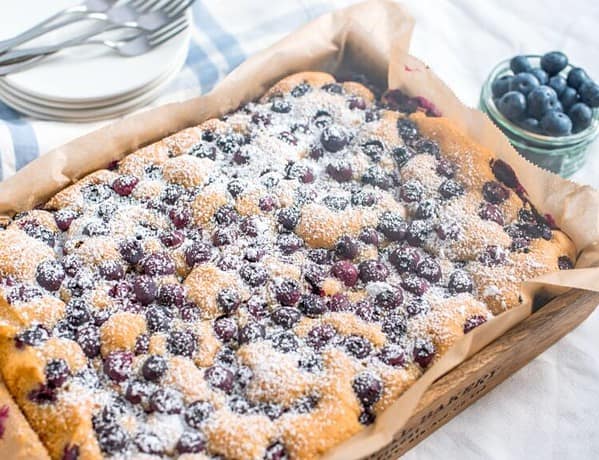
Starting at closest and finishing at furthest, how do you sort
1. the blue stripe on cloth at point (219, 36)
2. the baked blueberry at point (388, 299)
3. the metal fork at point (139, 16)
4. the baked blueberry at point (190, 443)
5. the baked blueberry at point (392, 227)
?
1. the baked blueberry at point (190, 443)
2. the baked blueberry at point (388, 299)
3. the baked blueberry at point (392, 227)
4. the metal fork at point (139, 16)
5. the blue stripe on cloth at point (219, 36)

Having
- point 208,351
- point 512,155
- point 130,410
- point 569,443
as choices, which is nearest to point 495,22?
point 512,155

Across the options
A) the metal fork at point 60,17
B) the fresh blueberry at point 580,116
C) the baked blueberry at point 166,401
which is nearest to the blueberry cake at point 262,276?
the baked blueberry at point 166,401

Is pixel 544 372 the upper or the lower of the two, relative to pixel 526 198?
lower

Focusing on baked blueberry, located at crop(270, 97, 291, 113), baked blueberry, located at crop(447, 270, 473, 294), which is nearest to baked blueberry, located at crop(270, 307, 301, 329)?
baked blueberry, located at crop(447, 270, 473, 294)

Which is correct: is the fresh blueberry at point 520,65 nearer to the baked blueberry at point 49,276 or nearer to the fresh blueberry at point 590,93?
the fresh blueberry at point 590,93

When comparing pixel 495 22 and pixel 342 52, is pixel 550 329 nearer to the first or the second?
pixel 342 52

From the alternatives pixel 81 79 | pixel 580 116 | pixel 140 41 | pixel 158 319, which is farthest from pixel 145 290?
pixel 580 116

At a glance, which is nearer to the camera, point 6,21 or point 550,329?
point 550,329
